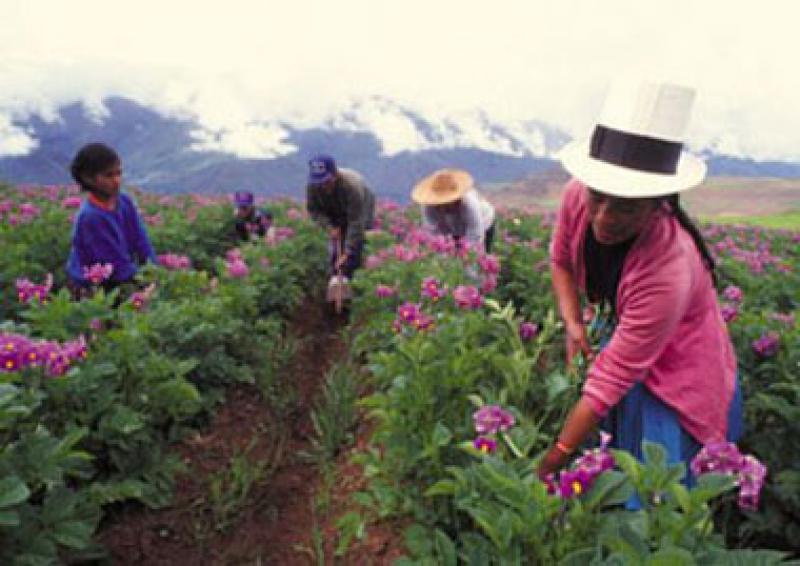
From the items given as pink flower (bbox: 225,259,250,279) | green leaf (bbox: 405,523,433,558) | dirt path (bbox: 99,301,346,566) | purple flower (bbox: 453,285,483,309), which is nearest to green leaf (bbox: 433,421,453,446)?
green leaf (bbox: 405,523,433,558)

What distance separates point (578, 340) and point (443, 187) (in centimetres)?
294

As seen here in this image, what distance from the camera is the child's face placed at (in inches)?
170

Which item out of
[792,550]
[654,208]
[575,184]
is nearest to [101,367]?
A: [575,184]

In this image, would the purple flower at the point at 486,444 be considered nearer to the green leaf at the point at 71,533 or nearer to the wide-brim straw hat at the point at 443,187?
the green leaf at the point at 71,533

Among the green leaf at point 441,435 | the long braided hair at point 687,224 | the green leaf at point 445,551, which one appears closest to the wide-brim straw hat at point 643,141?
the long braided hair at point 687,224

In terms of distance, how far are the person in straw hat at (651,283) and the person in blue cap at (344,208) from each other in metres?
4.20

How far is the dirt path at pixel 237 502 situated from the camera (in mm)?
2846

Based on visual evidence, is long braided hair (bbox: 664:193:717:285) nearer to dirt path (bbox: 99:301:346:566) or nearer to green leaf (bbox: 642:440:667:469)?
green leaf (bbox: 642:440:667:469)

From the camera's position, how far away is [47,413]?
8.50 ft

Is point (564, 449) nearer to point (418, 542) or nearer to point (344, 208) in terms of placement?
point (418, 542)

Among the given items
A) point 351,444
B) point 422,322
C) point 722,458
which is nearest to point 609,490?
point 722,458

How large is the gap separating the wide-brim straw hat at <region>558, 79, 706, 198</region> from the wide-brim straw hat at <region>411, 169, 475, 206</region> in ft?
10.3

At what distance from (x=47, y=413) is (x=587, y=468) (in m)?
2.04

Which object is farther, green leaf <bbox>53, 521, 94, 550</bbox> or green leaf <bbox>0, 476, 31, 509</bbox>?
green leaf <bbox>53, 521, 94, 550</bbox>
